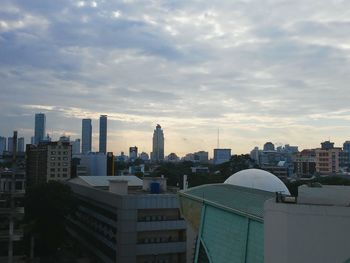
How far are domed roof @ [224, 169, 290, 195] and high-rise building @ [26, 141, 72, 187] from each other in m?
57.0

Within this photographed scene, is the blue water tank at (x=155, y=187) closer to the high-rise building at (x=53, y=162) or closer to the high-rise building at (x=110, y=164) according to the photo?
the high-rise building at (x=53, y=162)

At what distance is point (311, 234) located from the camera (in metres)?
12.4

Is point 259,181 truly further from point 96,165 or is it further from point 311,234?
point 96,165

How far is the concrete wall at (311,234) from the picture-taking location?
477 inches

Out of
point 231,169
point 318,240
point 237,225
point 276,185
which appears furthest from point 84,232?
point 231,169

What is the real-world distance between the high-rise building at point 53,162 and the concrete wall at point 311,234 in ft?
246

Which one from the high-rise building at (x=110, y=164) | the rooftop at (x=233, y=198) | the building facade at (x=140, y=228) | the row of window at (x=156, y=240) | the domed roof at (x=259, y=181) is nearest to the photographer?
the rooftop at (x=233, y=198)

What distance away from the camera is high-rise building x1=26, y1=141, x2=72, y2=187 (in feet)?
275

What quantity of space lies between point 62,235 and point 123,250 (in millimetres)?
10079

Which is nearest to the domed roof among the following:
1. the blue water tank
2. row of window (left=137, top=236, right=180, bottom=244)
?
row of window (left=137, top=236, right=180, bottom=244)

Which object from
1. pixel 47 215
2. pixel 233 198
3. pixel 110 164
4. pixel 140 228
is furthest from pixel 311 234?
pixel 110 164

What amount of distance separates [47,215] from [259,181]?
21.6 m

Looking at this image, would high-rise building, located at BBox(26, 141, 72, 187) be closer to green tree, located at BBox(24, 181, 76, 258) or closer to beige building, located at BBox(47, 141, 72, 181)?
beige building, located at BBox(47, 141, 72, 181)

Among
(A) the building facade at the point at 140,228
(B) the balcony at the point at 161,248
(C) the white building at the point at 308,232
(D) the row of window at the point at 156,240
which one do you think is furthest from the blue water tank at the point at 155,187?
(C) the white building at the point at 308,232
